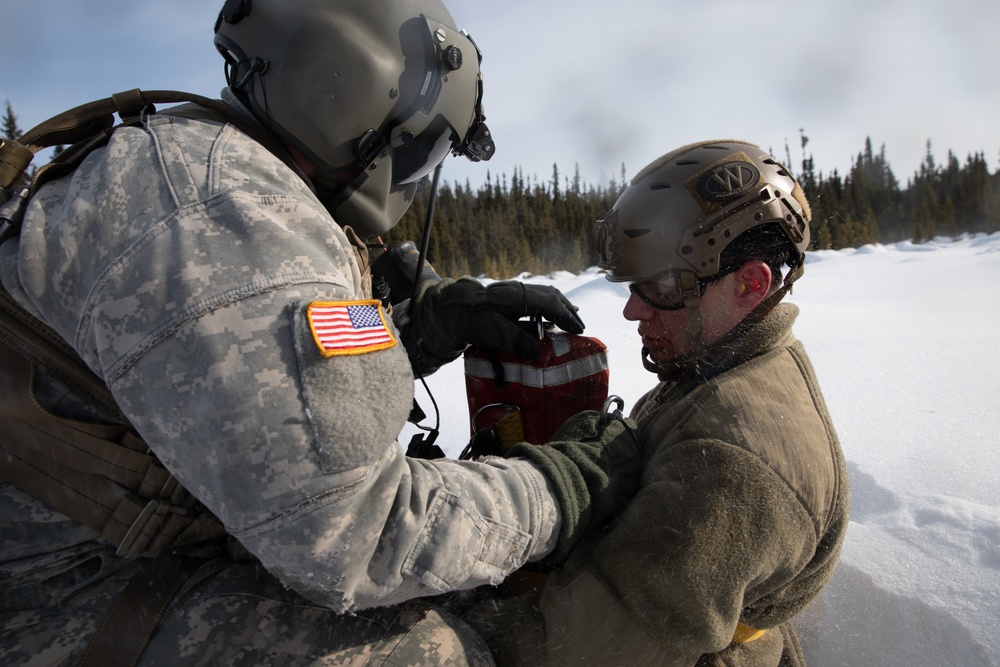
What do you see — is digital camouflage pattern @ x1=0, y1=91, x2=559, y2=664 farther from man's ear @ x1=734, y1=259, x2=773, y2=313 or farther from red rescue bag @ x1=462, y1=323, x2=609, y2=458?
man's ear @ x1=734, y1=259, x2=773, y2=313

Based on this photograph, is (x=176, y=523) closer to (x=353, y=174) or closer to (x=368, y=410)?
(x=368, y=410)

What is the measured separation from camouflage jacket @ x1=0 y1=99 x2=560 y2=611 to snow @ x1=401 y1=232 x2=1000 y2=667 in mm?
1797

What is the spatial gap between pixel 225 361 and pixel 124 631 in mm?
780

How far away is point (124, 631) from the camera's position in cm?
138

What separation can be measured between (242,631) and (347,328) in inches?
31.0

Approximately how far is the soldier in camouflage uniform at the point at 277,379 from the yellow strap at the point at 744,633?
0.57 meters

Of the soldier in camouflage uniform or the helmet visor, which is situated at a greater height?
the helmet visor

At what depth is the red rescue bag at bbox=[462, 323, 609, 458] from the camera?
2256 mm

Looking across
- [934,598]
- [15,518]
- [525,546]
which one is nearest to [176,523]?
[15,518]

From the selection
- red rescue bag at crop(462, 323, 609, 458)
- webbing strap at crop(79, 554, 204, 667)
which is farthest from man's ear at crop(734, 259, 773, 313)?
webbing strap at crop(79, 554, 204, 667)

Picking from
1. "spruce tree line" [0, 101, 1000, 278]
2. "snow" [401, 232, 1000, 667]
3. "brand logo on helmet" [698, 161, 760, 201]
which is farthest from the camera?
"spruce tree line" [0, 101, 1000, 278]

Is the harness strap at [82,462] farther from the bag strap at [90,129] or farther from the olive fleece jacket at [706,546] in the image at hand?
the olive fleece jacket at [706,546]

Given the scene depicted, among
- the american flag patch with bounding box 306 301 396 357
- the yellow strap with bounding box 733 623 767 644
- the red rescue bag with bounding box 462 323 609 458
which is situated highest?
the american flag patch with bounding box 306 301 396 357

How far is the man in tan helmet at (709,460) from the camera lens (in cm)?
151
